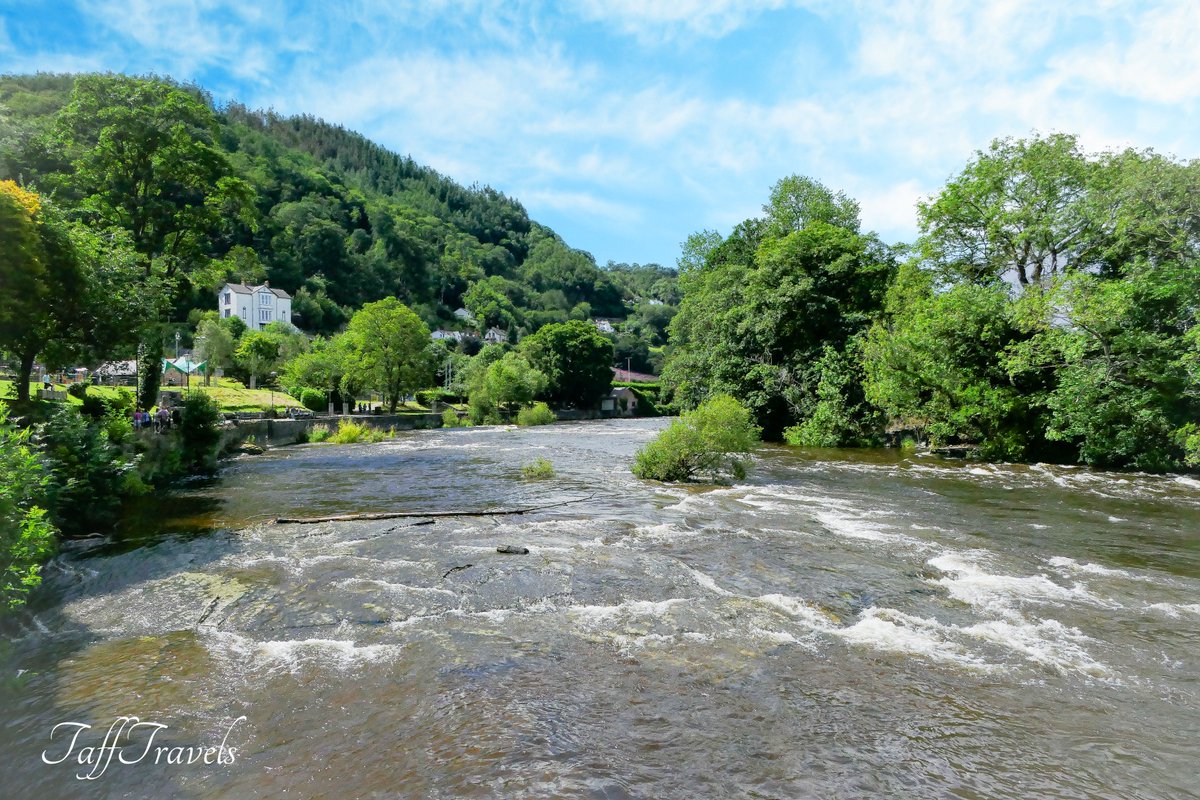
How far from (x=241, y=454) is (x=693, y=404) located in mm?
27683

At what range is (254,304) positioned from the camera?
327ft

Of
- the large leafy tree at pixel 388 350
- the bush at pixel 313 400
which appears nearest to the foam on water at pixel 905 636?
the bush at pixel 313 400

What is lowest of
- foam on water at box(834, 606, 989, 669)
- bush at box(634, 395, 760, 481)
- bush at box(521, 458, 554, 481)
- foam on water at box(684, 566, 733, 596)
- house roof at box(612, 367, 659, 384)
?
bush at box(521, 458, 554, 481)

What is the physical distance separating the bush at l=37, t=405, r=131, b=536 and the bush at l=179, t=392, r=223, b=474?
8432mm

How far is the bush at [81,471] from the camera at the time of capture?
470 inches

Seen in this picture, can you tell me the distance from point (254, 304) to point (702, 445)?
102028 millimetres

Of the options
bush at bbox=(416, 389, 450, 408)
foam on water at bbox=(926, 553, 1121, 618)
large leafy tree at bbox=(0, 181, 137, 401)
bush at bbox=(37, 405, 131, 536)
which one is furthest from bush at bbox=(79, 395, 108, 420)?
bush at bbox=(416, 389, 450, 408)

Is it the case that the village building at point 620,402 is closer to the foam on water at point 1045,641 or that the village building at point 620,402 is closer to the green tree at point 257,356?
the green tree at point 257,356

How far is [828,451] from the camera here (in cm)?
2991

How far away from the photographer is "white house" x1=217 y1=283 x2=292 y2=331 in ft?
319

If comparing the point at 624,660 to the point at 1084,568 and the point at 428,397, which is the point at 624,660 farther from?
the point at 428,397

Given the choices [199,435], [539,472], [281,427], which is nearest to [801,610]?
[539,472]

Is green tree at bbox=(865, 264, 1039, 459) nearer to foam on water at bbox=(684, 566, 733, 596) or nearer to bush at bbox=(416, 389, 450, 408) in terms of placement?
foam on water at bbox=(684, 566, 733, 596)

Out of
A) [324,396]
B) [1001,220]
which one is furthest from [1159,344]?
[324,396]
